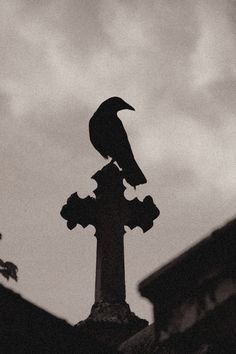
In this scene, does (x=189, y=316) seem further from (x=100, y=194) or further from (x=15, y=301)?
(x=100, y=194)

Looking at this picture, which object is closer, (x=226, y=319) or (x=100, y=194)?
(x=226, y=319)

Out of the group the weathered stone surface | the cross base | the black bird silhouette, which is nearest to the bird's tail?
the black bird silhouette

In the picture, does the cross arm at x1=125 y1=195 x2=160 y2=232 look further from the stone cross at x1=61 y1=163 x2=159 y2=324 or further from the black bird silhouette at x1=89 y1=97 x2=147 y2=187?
the black bird silhouette at x1=89 y1=97 x2=147 y2=187

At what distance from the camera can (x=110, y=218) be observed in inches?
283

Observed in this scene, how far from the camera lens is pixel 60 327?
389 centimetres

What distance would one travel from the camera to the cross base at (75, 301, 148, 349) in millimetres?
5973

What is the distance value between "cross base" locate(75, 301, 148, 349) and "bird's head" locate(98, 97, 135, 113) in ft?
9.84

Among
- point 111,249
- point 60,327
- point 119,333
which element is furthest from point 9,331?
point 111,249

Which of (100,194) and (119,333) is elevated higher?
(100,194)

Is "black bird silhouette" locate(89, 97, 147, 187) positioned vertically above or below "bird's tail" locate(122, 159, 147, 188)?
above

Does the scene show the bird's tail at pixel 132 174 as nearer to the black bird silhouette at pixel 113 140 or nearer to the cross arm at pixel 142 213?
the black bird silhouette at pixel 113 140

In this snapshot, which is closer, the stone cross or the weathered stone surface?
the weathered stone surface

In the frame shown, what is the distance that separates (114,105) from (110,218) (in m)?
1.79

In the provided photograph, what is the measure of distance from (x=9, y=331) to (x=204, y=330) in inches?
61.3
